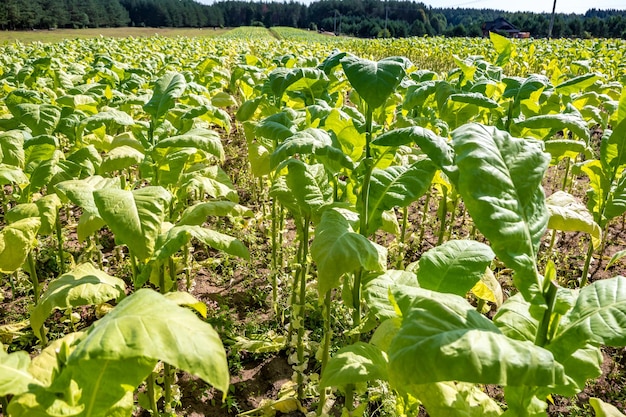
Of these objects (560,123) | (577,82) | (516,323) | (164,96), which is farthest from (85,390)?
(577,82)

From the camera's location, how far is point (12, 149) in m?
2.72

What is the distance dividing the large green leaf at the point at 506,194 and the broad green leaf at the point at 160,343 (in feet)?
2.46

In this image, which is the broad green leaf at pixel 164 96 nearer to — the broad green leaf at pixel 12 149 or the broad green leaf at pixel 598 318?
the broad green leaf at pixel 12 149

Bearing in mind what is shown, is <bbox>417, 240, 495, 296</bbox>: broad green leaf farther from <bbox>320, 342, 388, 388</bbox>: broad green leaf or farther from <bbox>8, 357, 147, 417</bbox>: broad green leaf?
<bbox>8, 357, 147, 417</bbox>: broad green leaf

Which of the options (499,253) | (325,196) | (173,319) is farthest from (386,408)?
(173,319)

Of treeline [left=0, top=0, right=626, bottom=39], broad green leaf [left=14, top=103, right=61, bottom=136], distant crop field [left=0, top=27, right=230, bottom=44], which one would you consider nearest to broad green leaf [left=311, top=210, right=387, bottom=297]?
broad green leaf [left=14, top=103, right=61, bottom=136]

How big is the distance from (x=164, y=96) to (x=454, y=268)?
76.2 inches

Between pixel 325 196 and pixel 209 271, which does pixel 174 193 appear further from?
pixel 209 271

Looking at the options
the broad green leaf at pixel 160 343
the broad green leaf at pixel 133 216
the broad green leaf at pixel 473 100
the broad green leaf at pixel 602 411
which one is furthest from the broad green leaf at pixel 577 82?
the broad green leaf at pixel 160 343

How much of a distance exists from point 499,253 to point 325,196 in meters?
1.25

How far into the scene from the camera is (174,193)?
285 centimetres

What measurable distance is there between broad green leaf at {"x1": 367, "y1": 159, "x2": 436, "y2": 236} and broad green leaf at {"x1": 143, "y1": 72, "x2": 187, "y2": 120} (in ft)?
4.21

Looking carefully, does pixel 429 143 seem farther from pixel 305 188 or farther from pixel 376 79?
pixel 305 188

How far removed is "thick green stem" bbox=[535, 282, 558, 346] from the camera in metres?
1.24
